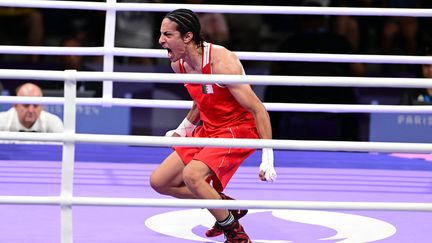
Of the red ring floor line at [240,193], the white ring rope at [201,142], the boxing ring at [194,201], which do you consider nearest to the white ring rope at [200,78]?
the boxing ring at [194,201]

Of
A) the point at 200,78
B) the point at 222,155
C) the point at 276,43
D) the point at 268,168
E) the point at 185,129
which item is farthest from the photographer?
the point at 276,43

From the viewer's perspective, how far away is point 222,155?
398 cm

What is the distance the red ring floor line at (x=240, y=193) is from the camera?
163 inches

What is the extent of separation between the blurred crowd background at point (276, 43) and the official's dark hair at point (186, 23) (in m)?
2.78

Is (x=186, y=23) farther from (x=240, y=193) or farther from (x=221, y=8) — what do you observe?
(x=221, y=8)

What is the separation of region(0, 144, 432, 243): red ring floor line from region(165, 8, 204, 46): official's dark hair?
851 mm

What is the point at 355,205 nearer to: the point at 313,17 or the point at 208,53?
the point at 208,53

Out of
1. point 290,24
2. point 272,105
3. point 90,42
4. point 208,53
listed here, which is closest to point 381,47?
point 290,24

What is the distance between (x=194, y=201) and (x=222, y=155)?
619 mm

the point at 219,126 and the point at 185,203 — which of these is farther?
the point at 219,126

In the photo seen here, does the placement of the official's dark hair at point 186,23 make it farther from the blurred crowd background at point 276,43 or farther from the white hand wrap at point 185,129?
the blurred crowd background at point 276,43

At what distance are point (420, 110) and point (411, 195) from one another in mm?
476

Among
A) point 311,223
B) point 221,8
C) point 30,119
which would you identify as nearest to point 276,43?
point 30,119

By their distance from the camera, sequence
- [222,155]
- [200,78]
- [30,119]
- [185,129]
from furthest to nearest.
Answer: [30,119]
[185,129]
[222,155]
[200,78]
